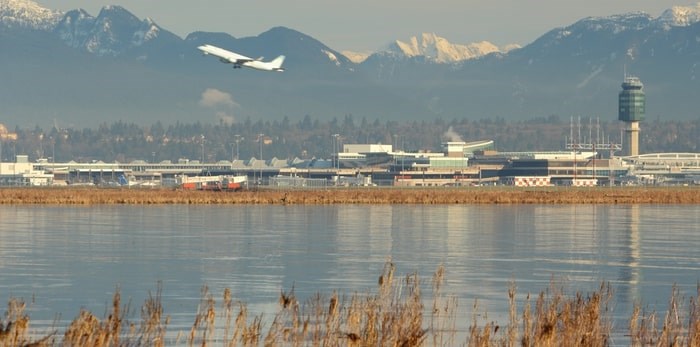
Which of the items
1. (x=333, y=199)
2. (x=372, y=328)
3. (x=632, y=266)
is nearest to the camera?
(x=372, y=328)

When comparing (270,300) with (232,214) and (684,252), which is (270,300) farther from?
(232,214)

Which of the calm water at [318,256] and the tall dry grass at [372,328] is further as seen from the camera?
the calm water at [318,256]

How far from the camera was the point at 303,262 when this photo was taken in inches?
1688

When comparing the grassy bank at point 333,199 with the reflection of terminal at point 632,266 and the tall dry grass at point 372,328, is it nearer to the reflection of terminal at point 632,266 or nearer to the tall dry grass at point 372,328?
the reflection of terminal at point 632,266

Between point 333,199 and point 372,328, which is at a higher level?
point 333,199

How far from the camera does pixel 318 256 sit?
4556 cm

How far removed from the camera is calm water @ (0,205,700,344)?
33.6 metres

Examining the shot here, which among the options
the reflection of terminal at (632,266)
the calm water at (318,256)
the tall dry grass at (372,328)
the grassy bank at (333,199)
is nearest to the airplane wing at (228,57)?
the grassy bank at (333,199)

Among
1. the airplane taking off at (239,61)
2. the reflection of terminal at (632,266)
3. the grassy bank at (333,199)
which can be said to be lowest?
the reflection of terminal at (632,266)

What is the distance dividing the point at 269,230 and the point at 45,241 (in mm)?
12086

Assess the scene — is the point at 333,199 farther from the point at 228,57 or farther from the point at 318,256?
the point at 318,256

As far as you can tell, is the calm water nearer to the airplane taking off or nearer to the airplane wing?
the airplane wing

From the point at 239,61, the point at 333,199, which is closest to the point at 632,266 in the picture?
the point at 333,199

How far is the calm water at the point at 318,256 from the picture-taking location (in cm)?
3359
